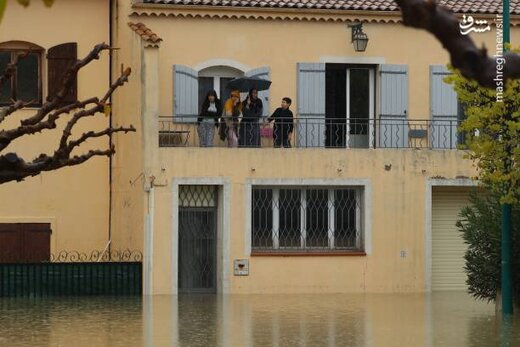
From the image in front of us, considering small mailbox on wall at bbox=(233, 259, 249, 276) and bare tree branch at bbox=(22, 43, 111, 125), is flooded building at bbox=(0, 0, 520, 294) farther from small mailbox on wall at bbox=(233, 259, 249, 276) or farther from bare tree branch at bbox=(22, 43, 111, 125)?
bare tree branch at bbox=(22, 43, 111, 125)

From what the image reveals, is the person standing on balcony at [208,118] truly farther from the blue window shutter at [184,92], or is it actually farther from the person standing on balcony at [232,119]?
the blue window shutter at [184,92]

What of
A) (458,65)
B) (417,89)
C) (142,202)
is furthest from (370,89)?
(458,65)

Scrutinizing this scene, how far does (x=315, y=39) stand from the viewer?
3434 centimetres

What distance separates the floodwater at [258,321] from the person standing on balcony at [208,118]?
12.6ft

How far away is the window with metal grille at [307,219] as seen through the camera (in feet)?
108

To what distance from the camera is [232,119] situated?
1302 inches

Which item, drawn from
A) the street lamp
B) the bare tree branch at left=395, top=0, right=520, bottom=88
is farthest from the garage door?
the bare tree branch at left=395, top=0, right=520, bottom=88

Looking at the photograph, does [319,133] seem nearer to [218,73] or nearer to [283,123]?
[283,123]

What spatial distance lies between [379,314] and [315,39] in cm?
955

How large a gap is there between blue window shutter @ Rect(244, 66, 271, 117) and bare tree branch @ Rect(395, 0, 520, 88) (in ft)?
90.9

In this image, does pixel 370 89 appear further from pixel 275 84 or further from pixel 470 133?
pixel 470 133

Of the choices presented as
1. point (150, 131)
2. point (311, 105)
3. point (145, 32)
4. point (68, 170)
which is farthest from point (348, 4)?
point (68, 170)

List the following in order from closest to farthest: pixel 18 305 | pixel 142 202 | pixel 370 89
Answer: pixel 18 305 → pixel 142 202 → pixel 370 89

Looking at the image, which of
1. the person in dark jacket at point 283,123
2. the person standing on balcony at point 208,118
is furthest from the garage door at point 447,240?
the person standing on balcony at point 208,118
